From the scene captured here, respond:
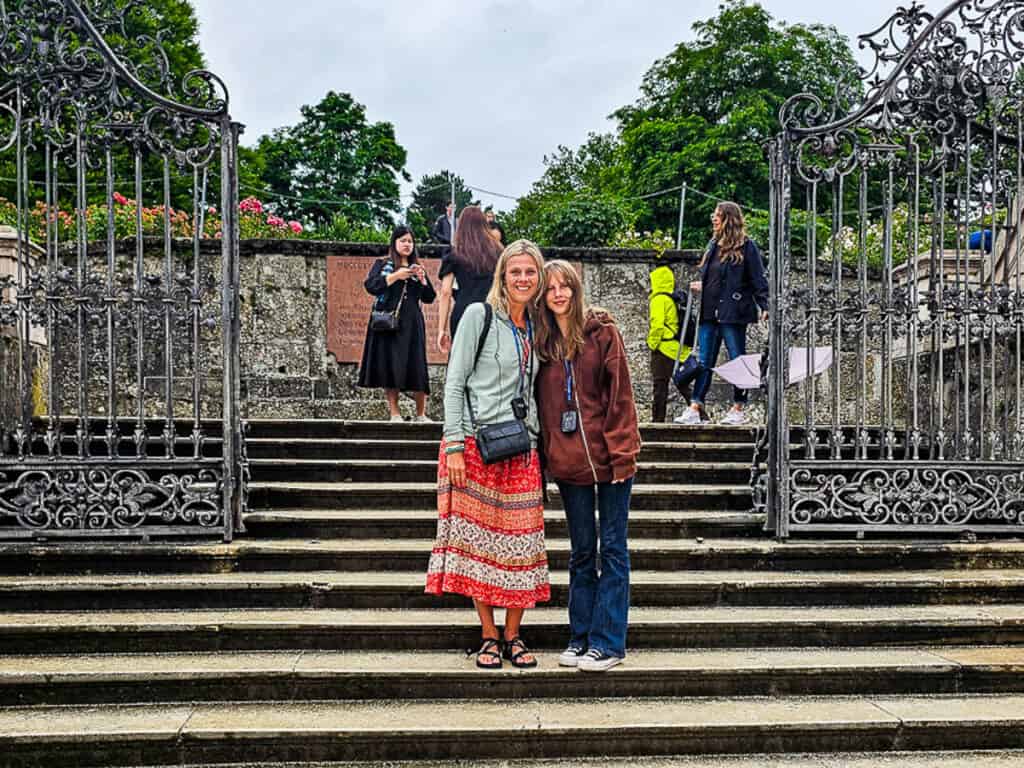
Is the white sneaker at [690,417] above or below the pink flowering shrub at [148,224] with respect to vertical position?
below

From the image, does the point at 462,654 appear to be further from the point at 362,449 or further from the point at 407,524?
the point at 362,449

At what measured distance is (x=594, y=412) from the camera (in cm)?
494

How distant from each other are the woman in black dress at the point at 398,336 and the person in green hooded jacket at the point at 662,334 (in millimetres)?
2414

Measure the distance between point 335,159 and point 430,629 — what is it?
37.5 metres

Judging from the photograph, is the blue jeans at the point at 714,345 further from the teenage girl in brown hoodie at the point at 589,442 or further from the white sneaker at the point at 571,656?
the white sneaker at the point at 571,656

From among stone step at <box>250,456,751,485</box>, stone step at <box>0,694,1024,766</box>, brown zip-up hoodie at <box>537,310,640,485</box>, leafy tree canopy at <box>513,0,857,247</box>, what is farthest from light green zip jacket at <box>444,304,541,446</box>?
leafy tree canopy at <box>513,0,857,247</box>

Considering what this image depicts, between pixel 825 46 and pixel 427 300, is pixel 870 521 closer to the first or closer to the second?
pixel 427 300

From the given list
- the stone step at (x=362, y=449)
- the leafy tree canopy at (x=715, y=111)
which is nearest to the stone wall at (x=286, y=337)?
the stone step at (x=362, y=449)

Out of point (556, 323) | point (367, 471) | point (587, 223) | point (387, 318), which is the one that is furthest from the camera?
point (587, 223)

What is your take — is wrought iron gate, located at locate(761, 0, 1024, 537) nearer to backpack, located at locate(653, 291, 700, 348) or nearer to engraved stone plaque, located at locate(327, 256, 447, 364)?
backpack, located at locate(653, 291, 700, 348)

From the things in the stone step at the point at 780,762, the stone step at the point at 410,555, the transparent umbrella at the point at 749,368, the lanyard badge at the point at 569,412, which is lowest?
the stone step at the point at 780,762

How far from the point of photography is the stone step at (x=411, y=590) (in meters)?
5.78

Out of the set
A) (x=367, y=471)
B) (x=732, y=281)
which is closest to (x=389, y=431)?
(x=367, y=471)

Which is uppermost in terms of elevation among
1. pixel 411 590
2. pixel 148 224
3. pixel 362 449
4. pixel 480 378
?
pixel 148 224
